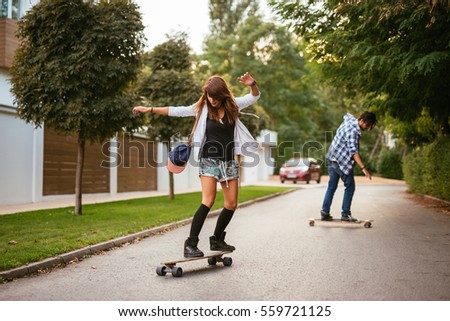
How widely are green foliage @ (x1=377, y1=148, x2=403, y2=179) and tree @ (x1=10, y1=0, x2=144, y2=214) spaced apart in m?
35.1

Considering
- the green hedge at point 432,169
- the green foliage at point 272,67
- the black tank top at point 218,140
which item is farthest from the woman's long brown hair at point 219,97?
the green foliage at point 272,67

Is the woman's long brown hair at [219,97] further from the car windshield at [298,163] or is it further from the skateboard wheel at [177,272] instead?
the car windshield at [298,163]

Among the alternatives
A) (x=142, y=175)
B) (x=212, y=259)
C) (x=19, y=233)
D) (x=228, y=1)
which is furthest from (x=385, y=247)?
(x=228, y=1)

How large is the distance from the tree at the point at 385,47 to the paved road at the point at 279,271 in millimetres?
2971

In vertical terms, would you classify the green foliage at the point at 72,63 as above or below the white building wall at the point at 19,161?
above

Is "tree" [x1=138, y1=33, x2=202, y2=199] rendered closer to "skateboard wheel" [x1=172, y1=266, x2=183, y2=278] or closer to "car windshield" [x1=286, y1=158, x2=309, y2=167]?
"skateboard wheel" [x1=172, y1=266, x2=183, y2=278]

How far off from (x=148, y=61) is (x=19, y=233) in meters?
9.46

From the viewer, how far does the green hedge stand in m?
13.9

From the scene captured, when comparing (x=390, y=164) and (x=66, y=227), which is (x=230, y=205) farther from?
(x=390, y=164)

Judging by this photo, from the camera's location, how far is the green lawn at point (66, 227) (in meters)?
6.64

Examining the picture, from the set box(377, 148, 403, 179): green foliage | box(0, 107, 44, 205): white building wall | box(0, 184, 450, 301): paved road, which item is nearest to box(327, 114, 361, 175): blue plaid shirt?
box(0, 184, 450, 301): paved road

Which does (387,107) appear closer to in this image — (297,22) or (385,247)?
(297,22)

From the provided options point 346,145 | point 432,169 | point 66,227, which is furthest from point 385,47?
point 432,169

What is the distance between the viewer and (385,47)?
31.3 ft
